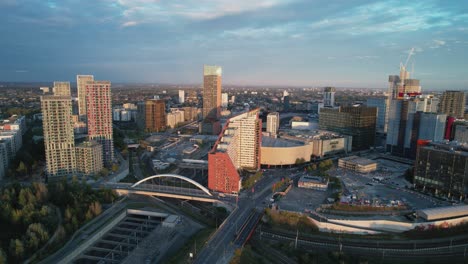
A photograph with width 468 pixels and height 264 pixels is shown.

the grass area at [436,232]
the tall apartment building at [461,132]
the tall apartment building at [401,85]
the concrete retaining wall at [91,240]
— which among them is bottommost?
the concrete retaining wall at [91,240]

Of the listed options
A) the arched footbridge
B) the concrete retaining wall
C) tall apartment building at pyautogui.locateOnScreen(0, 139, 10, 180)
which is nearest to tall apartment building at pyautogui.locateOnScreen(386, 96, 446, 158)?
the arched footbridge

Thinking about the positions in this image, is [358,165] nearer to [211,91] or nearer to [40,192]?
[40,192]

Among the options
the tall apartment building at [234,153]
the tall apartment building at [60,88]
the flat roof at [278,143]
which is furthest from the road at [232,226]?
the tall apartment building at [60,88]

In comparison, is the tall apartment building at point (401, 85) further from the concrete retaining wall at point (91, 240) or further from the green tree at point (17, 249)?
the green tree at point (17, 249)

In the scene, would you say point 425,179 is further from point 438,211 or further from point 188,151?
point 188,151

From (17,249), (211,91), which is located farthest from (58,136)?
(211,91)

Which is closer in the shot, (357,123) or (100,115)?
(100,115)

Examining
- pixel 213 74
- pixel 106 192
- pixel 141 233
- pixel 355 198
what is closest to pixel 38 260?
pixel 141 233
